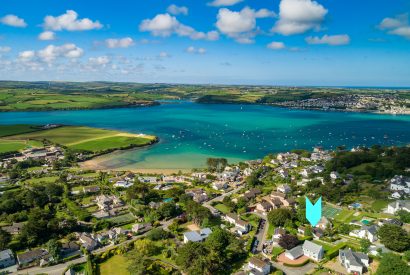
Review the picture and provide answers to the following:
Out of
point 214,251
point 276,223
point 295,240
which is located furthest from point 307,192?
point 214,251

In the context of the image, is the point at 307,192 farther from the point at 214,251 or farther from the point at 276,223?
the point at 214,251

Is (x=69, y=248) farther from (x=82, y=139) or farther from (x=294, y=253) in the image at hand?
(x=82, y=139)

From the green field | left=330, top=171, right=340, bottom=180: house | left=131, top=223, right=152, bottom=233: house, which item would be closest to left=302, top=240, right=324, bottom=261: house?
left=131, top=223, right=152, bottom=233: house

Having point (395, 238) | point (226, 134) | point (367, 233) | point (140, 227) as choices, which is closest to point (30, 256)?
point (140, 227)

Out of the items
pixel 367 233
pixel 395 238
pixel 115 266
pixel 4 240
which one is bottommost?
pixel 115 266

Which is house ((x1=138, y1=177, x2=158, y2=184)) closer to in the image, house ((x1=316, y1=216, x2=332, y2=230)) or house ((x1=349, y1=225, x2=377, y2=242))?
house ((x1=316, y1=216, x2=332, y2=230))

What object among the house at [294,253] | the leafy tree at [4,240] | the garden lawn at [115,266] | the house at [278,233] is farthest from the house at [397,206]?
the leafy tree at [4,240]

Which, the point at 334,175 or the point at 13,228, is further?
the point at 334,175
